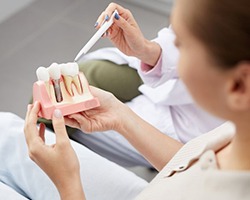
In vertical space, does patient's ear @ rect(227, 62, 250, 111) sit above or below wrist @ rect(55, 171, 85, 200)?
above

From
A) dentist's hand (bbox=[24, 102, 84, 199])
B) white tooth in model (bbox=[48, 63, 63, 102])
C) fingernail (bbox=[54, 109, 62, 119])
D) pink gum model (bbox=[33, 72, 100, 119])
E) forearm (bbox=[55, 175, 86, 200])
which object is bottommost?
forearm (bbox=[55, 175, 86, 200])

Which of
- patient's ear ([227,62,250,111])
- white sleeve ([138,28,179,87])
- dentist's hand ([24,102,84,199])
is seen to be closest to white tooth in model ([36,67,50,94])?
dentist's hand ([24,102,84,199])

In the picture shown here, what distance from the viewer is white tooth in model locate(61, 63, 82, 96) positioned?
Result: 0.96m

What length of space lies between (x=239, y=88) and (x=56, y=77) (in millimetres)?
512

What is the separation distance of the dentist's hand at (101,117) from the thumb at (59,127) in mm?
57

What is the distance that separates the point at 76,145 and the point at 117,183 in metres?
0.16

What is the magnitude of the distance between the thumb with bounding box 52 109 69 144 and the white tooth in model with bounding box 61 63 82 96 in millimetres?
84

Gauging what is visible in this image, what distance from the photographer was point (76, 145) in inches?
49.0

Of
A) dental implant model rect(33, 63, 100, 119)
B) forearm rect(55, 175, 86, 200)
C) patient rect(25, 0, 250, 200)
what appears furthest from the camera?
dental implant model rect(33, 63, 100, 119)

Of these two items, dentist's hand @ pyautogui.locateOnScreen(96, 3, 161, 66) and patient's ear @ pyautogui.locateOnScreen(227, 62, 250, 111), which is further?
dentist's hand @ pyautogui.locateOnScreen(96, 3, 161, 66)

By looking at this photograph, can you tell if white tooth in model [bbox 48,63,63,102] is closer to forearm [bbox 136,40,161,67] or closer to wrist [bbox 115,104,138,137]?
wrist [bbox 115,104,138,137]

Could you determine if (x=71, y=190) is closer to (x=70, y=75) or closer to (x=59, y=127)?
(x=59, y=127)

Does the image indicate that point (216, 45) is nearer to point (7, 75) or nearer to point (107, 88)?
point (107, 88)

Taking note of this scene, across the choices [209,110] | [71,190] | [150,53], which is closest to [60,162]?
[71,190]
